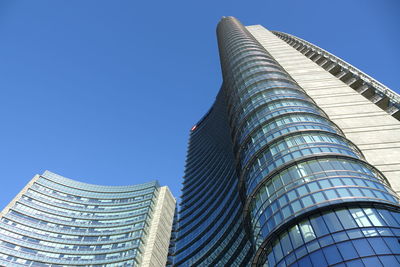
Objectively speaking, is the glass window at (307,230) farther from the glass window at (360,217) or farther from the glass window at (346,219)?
the glass window at (360,217)

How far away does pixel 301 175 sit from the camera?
2634 cm

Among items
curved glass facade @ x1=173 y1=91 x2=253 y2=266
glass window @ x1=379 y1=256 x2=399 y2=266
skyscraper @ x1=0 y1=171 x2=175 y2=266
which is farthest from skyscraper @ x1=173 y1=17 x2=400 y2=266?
skyscraper @ x1=0 y1=171 x2=175 y2=266

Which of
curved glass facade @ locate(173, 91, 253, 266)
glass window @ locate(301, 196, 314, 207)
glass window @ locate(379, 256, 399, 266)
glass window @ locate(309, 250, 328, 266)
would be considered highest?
curved glass facade @ locate(173, 91, 253, 266)

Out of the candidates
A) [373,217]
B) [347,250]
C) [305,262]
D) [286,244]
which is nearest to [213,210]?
[286,244]

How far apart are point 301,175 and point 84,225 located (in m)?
80.9

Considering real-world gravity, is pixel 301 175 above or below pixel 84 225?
below

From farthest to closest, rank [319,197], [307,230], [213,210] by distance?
[213,210], [319,197], [307,230]

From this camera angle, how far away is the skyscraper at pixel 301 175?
68.2 feet

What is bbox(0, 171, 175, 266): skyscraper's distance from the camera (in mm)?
77125

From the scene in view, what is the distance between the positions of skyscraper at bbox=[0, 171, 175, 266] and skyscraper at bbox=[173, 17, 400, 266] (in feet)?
59.5

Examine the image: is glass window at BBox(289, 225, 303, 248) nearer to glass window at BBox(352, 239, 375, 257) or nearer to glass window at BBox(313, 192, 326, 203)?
glass window at BBox(313, 192, 326, 203)

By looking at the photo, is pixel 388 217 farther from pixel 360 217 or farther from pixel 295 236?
pixel 295 236

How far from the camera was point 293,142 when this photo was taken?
3103cm

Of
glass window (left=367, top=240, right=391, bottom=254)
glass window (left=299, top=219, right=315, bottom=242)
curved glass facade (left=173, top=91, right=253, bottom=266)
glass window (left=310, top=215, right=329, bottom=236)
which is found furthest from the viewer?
curved glass facade (left=173, top=91, right=253, bottom=266)
